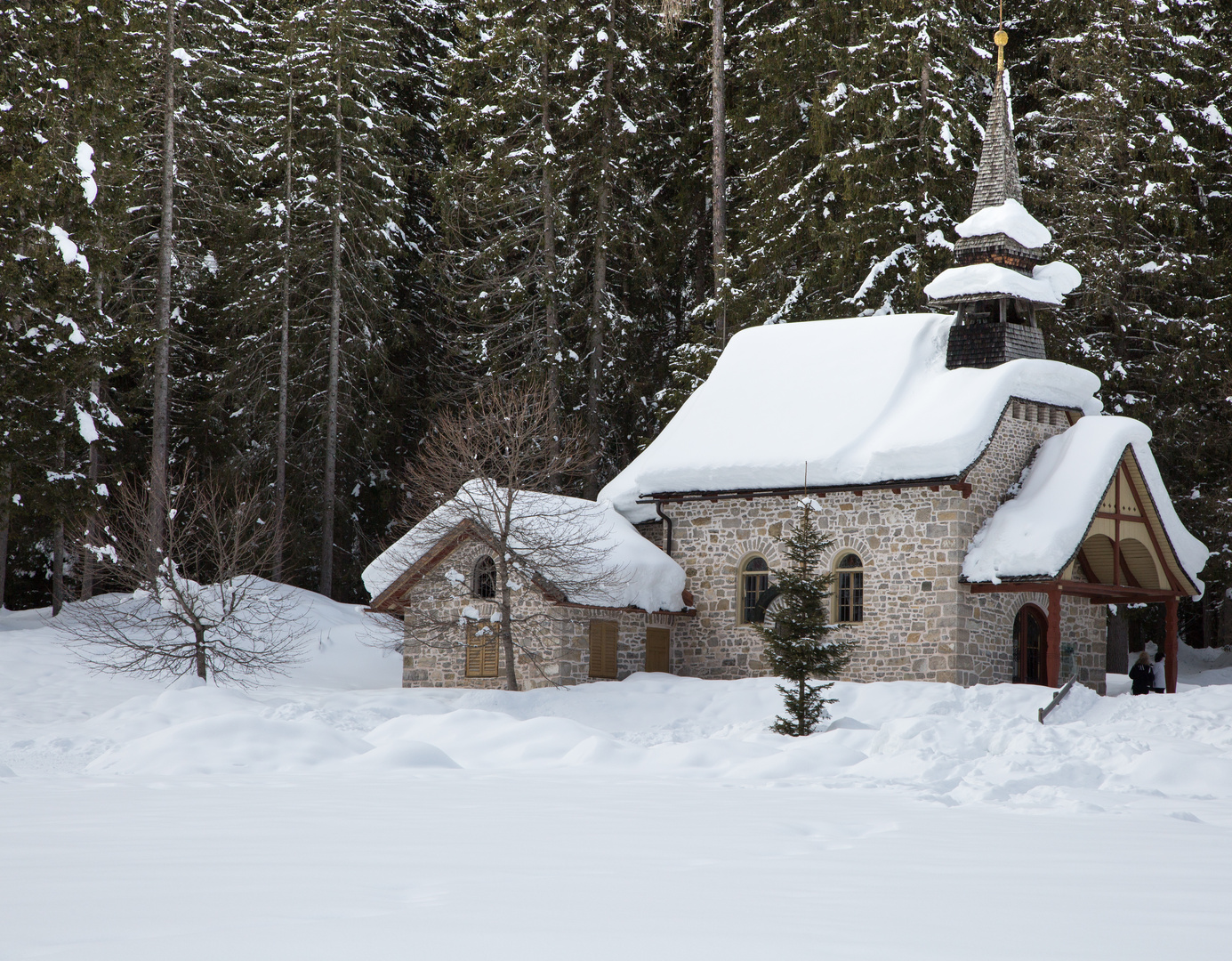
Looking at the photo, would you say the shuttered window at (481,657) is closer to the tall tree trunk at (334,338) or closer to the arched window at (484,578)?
the arched window at (484,578)

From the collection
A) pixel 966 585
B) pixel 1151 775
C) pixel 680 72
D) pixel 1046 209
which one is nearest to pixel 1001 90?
pixel 1046 209

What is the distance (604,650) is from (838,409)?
18.8 feet

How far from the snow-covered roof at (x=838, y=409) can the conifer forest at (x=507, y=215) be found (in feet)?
2.40

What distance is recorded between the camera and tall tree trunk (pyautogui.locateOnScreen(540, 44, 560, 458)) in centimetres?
3152

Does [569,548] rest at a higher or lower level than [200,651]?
higher

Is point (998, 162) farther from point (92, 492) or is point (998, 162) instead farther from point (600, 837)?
point (600, 837)

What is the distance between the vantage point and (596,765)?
42.2ft

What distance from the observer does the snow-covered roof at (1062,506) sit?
21172mm

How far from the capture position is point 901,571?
2225 centimetres

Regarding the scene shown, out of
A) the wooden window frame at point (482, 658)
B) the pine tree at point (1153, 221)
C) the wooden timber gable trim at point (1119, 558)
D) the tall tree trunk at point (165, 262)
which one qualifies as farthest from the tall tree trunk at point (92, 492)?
the pine tree at point (1153, 221)

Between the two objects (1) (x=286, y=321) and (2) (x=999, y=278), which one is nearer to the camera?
(2) (x=999, y=278)

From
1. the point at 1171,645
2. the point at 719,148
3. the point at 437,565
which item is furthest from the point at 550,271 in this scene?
the point at 1171,645

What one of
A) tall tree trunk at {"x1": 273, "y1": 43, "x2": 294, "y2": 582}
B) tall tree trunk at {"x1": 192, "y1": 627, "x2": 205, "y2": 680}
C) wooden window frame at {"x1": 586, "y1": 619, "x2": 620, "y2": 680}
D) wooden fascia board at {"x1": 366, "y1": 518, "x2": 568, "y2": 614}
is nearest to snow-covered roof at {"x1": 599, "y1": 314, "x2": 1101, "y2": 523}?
wooden window frame at {"x1": 586, "y1": 619, "x2": 620, "y2": 680}

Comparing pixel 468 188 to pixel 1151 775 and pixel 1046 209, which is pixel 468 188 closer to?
pixel 1046 209
